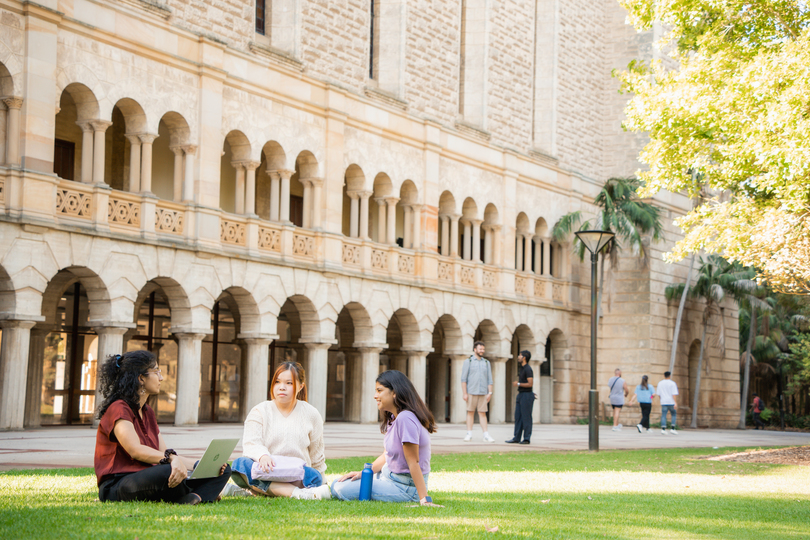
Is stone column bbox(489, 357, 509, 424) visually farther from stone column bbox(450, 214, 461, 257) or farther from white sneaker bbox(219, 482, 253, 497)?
white sneaker bbox(219, 482, 253, 497)

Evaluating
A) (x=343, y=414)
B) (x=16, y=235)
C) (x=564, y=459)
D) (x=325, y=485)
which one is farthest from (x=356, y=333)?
(x=325, y=485)

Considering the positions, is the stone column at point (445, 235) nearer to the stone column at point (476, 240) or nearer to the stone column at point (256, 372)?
the stone column at point (476, 240)

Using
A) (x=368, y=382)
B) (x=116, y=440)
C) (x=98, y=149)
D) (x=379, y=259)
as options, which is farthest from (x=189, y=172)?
(x=116, y=440)

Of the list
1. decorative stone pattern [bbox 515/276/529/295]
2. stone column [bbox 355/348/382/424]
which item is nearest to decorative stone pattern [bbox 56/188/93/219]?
stone column [bbox 355/348/382/424]

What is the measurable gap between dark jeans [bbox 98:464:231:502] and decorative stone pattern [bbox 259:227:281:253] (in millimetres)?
16376

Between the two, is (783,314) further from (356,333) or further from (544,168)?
(356,333)

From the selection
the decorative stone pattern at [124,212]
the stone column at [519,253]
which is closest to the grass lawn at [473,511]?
the decorative stone pattern at [124,212]

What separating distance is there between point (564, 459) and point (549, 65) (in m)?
23.3

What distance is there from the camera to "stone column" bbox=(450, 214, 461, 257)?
29172mm

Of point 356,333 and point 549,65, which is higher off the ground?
point 549,65

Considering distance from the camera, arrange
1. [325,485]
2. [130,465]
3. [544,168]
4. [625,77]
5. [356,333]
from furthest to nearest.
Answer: [544,168]
[356,333]
[625,77]
[325,485]
[130,465]

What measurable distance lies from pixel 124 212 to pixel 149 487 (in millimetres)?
14189

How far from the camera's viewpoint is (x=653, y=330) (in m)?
34.5

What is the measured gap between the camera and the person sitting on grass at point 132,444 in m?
6.22
